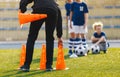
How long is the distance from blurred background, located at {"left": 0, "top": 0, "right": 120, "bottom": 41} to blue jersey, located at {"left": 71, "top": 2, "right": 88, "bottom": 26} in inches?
452

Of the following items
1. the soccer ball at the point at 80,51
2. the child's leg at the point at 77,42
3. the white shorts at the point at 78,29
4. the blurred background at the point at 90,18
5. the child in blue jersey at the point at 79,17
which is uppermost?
the child in blue jersey at the point at 79,17

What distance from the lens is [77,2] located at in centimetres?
1116

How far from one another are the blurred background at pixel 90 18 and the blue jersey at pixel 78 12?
11.5m

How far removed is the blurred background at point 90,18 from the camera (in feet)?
75.6

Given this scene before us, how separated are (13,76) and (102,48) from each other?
5140 millimetres

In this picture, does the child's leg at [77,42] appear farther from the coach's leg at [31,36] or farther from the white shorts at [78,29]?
the coach's leg at [31,36]

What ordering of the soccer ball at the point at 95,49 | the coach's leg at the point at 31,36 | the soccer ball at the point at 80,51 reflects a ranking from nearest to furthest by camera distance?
1. the coach's leg at the point at 31,36
2. the soccer ball at the point at 80,51
3. the soccer ball at the point at 95,49

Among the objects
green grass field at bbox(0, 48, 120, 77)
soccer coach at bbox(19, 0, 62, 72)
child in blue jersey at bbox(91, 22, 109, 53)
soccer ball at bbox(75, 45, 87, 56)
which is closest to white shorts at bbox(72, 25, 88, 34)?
soccer ball at bbox(75, 45, 87, 56)

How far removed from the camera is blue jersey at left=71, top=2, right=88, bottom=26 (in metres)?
11.1

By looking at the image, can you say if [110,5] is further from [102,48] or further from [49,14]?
[49,14]

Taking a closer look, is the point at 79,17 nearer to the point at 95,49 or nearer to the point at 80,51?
the point at 80,51

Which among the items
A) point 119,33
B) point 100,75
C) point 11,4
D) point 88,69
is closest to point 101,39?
point 88,69

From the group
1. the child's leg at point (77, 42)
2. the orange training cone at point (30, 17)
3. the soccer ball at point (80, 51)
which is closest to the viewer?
the orange training cone at point (30, 17)

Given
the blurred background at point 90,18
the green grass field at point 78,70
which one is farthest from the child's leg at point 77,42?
the blurred background at point 90,18
